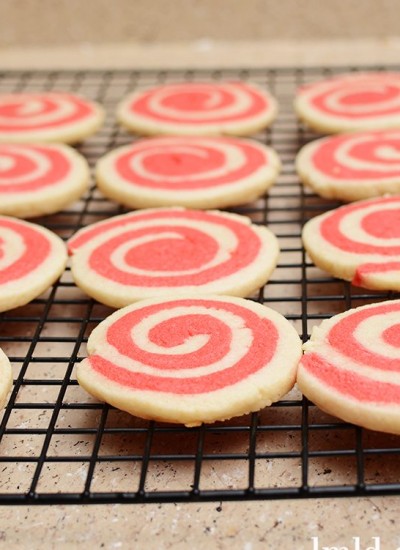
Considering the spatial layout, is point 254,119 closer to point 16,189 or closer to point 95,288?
point 16,189

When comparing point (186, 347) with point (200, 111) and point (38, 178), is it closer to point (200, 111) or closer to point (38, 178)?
point (38, 178)

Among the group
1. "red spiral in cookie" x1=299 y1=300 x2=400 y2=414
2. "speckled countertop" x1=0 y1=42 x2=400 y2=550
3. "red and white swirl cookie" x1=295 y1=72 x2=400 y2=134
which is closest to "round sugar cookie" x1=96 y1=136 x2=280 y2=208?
"red and white swirl cookie" x1=295 y1=72 x2=400 y2=134

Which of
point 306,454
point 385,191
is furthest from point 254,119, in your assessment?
point 306,454

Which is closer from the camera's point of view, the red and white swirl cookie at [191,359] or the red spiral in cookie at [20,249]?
the red and white swirl cookie at [191,359]

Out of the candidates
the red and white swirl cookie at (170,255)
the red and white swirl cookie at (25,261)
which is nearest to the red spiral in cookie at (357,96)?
the red and white swirl cookie at (170,255)

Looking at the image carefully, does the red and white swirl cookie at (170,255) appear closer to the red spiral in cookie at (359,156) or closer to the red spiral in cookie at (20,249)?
the red spiral in cookie at (20,249)

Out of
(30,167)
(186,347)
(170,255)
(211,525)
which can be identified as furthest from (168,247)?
(211,525)
